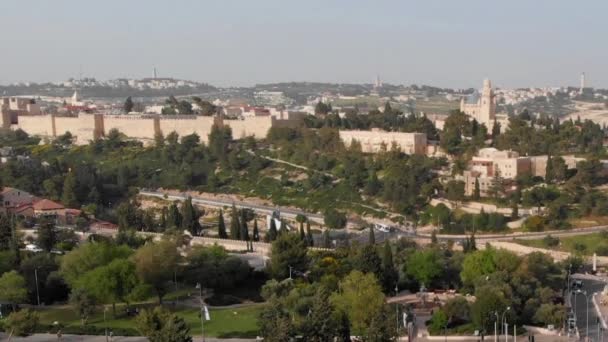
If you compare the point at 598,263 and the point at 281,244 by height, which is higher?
the point at 281,244

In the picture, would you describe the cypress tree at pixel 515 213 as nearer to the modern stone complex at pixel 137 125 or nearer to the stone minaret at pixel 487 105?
the stone minaret at pixel 487 105

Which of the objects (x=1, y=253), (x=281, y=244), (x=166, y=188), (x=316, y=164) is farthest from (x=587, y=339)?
(x=166, y=188)

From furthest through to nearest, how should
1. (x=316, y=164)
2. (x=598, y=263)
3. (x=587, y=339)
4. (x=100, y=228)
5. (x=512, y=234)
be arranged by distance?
(x=316, y=164) → (x=100, y=228) → (x=512, y=234) → (x=598, y=263) → (x=587, y=339)

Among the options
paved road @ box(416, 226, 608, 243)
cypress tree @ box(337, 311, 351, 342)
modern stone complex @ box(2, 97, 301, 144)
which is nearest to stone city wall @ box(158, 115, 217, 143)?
modern stone complex @ box(2, 97, 301, 144)

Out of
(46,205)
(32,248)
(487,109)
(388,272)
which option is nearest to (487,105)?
(487,109)

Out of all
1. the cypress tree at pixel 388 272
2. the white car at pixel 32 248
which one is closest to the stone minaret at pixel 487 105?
the cypress tree at pixel 388 272

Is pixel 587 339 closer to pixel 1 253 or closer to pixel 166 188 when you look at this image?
pixel 1 253

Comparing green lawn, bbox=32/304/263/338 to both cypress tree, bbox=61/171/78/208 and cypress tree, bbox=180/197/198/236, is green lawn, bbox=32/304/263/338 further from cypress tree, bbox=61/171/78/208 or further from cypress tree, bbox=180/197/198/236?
cypress tree, bbox=61/171/78/208

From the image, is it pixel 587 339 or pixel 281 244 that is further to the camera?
pixel 281 244

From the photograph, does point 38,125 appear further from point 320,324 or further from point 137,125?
point 320,324
